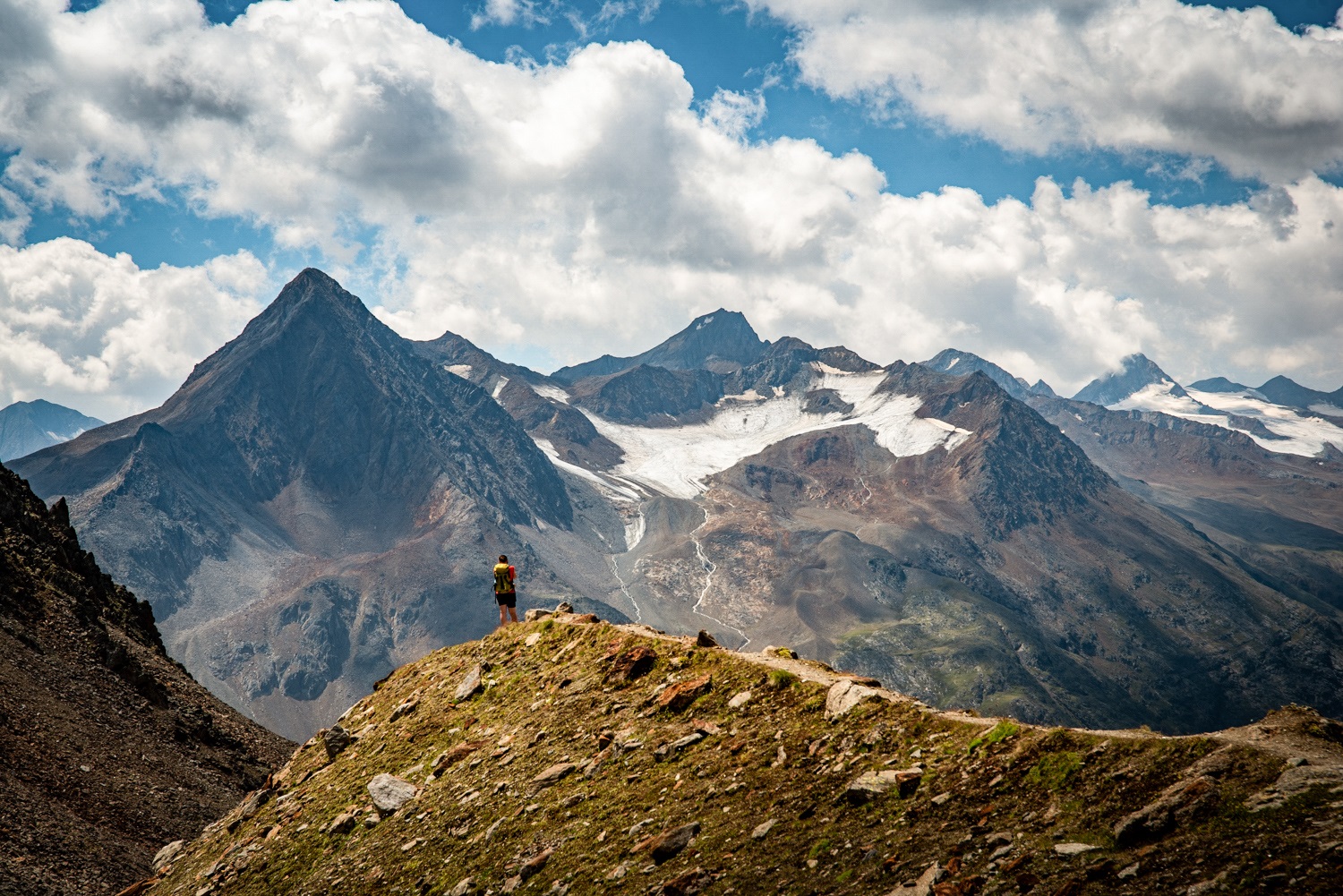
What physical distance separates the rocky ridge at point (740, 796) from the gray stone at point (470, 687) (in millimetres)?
69

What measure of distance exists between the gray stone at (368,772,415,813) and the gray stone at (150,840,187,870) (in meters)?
12.9

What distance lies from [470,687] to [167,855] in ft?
49.1

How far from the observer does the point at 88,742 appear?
4506 cm

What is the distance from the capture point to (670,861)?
61.8 feet

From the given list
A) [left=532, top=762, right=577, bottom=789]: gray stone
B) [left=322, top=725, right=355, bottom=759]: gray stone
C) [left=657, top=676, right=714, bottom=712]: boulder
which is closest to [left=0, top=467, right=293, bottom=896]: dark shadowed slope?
[left=322, top=725, right=355, bottom=759]: gray stone

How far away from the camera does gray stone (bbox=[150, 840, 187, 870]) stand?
3538cm

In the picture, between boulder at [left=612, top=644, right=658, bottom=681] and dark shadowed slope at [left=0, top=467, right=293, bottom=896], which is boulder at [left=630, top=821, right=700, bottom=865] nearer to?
boulder at [left=612, top=644, right=658, bottom=681]

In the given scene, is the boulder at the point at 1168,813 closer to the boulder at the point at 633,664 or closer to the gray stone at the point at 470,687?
the boulder at the point at 633,664

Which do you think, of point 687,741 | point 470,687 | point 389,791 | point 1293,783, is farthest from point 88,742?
point 1293,783

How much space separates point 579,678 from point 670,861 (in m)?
11.3

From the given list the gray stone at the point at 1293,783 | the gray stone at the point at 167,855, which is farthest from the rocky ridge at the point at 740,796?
the gray stone at the point at 167,855

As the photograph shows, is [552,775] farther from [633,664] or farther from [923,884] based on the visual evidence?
[923,884]

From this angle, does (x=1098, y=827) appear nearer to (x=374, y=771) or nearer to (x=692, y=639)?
(x=692, y=639)

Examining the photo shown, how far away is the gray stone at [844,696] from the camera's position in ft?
70.1
